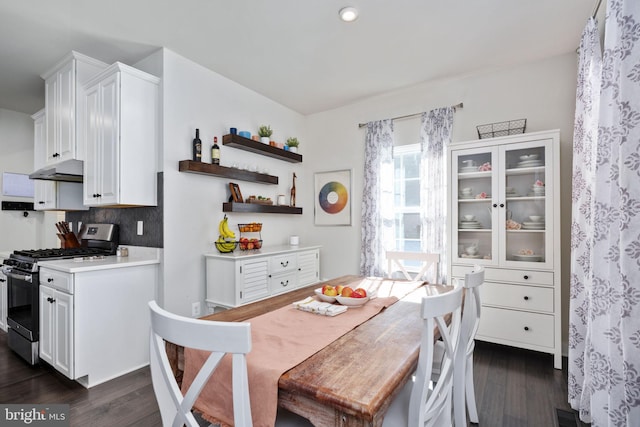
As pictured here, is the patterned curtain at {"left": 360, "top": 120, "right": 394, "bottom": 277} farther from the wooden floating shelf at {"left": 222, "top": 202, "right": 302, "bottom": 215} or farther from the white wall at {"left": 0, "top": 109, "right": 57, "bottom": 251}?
the white wall at {"left": 0, "top": 109, "right": 57, "bottom": 251}

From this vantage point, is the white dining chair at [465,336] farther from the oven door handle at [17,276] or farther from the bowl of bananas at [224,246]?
the oven door handle at [17,276]

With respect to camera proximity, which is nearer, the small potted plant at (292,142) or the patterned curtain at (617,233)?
the patterned curtain at (617,233)

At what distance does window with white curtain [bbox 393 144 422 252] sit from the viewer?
363cm

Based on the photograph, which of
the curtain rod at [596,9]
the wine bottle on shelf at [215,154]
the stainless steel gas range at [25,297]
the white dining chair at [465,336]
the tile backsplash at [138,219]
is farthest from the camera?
the wine bottle on shelf at [215,154]

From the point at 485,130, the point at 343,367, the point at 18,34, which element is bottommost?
the point at 343,367

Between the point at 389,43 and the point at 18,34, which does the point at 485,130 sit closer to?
the point at 389,43

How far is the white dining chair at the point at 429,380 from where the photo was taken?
95cm

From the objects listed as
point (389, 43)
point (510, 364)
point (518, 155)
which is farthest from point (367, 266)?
point (389, 43)

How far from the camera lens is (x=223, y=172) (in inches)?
123

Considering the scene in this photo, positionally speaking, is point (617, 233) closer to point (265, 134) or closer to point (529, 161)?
point (529, 161)

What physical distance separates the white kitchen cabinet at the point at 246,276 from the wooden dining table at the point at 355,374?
1.36 meters

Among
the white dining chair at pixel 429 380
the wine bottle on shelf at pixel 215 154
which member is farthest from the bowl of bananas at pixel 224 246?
the white dining chair at pixel 429 380

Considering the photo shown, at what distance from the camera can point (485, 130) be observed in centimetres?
315

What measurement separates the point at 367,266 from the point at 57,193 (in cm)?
375
